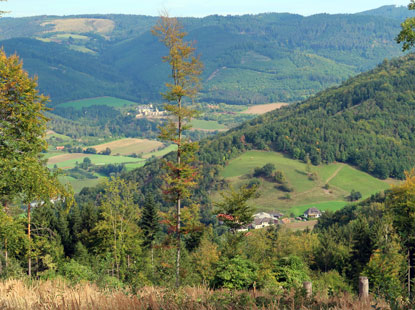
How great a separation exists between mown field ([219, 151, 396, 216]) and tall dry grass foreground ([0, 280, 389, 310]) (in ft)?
368

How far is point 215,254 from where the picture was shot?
4441 centimetres

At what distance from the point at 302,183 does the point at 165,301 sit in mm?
132946

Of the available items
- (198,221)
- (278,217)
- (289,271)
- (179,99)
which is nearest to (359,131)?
(278,217)

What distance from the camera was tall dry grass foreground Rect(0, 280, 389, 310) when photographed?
29.9 ft

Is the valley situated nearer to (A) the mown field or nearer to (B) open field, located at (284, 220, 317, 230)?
(A) the mown field

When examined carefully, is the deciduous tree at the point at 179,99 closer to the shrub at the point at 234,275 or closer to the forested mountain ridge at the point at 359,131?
the shrub at the point at 234,275

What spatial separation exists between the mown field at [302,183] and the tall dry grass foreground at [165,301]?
112m

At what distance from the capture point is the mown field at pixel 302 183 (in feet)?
420

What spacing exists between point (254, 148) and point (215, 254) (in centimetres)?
12434

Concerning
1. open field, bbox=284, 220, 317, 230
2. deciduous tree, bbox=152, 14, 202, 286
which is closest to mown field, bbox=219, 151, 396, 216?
open field, bbox=284, 220, 317, 230

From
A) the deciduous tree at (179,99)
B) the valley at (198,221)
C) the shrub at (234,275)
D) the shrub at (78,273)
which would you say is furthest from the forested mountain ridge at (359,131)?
the shrub at (234,275)

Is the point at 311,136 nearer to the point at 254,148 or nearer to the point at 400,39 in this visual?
the point at 254,148

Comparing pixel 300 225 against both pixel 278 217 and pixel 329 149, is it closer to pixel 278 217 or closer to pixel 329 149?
pixel 278 217

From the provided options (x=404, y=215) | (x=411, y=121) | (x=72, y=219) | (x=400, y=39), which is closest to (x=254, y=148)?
(x=411, y=121)
